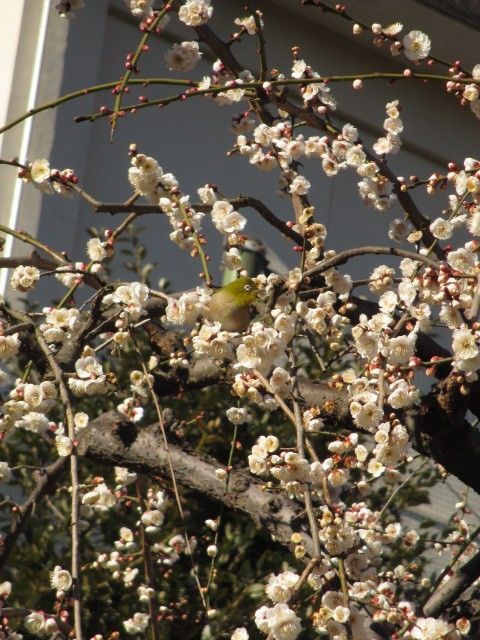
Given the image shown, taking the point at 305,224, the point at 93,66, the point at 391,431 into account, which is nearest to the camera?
the point at 391,431

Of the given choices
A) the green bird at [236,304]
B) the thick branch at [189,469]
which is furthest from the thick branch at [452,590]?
the green bird at [236,304]

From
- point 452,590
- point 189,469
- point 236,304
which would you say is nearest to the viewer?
point 236,304

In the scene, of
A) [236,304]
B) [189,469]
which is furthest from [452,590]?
[236,304]

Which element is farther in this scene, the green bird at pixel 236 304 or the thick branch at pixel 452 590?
the thick branch at pixel 452 590

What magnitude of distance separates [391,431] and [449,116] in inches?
178

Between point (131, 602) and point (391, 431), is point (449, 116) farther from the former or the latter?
point (391, 431)

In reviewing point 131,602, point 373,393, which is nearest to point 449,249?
point 373,393

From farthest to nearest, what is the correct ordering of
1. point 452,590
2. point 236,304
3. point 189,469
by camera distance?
point 189,469, point 452,590, point 236,304

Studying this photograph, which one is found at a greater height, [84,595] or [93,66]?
[93,66]

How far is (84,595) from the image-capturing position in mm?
3596

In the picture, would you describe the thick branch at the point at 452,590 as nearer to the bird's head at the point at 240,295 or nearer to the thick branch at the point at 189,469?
the thick branch at the point at 189,469

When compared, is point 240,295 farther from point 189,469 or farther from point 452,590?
point 452,590

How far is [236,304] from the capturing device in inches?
97.6

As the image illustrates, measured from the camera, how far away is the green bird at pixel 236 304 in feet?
7.89
